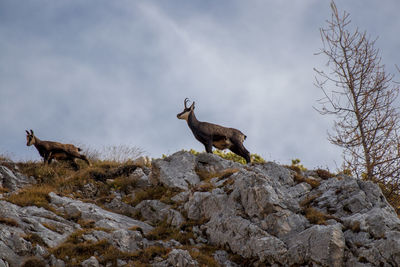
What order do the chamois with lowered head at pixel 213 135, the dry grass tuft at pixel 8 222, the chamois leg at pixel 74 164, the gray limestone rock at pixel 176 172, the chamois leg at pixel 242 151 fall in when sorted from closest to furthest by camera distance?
the dry grass tuft at pixel 8 222
the gray limestone rock at pixel 176 172
the chamois with lowered head at pixel 213 135
the chamois leg at pixel 242 151
the chamois leg at pixel 74 164

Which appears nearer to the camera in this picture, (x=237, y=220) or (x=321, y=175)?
(x=237, y=220)

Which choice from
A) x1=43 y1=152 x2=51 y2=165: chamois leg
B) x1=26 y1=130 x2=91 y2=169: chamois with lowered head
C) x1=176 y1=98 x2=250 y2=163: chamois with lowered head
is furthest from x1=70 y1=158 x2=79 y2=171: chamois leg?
x1=176 y1=98 x2=250 y2=163: chamois with lowered head

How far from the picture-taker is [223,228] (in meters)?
10.2

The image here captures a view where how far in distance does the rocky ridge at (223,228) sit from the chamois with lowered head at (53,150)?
676 cm

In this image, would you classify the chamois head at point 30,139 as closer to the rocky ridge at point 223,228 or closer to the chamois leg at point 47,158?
the chamois leg at point 47,158

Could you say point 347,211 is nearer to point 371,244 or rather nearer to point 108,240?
point 371,244

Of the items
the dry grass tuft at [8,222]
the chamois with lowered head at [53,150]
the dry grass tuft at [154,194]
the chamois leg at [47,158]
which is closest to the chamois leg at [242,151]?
the dry grass tuft at [154,194]

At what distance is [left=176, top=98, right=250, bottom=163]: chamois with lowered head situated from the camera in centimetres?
1677

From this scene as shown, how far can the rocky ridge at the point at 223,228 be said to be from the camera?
8.63m

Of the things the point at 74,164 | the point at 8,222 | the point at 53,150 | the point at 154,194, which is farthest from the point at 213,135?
the point at 8,222

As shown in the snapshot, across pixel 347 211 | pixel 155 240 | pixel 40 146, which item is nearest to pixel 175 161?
pixel 155 240

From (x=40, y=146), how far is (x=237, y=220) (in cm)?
1287

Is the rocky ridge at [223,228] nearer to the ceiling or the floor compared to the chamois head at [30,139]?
nearer to the floor

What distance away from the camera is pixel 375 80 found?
54.0 ft
